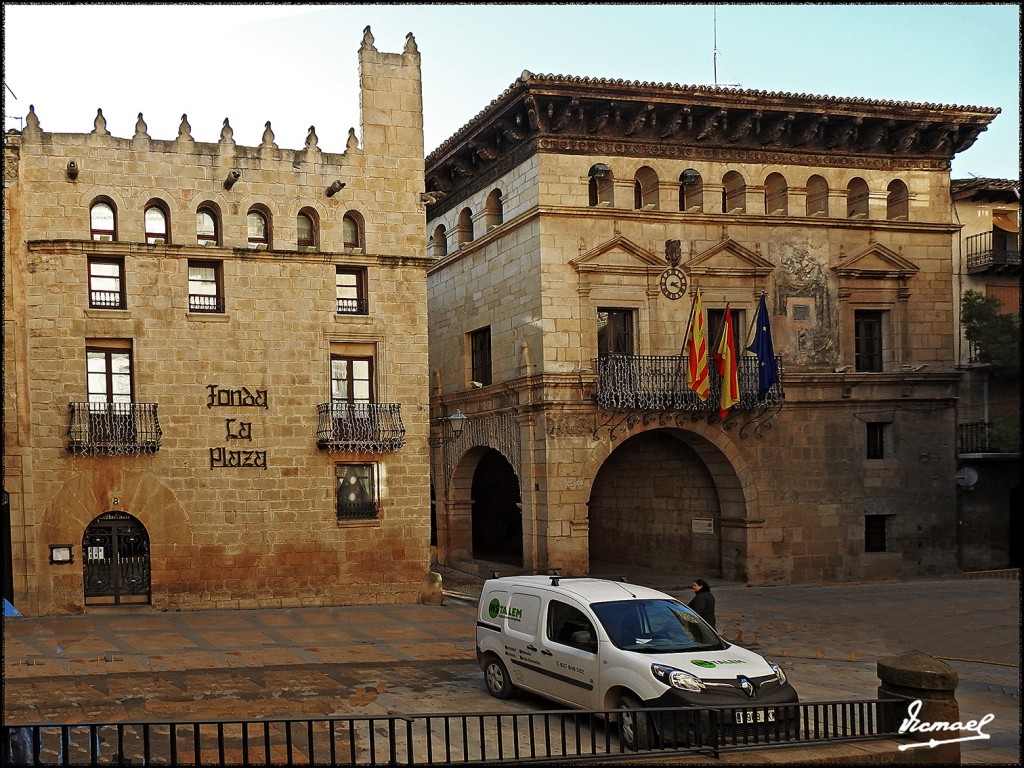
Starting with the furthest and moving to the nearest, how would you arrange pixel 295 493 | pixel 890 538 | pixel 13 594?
pixel 890 538, pixel 295 493, pixel 13 594

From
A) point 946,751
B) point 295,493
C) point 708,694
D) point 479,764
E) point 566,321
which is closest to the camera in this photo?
point 479,764

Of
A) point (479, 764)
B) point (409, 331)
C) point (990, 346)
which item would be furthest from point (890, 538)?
point (479, 764)

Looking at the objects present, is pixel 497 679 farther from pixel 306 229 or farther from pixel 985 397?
pixel 985 397

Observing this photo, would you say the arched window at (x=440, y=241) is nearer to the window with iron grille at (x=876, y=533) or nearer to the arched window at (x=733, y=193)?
the arched window at (x=733, y=193)

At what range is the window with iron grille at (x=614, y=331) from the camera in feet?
94.7

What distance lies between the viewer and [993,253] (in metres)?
32.0

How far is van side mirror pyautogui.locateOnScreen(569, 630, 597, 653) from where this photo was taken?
12516 mm

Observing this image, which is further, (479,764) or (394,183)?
(394,183)

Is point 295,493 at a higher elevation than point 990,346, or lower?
lower

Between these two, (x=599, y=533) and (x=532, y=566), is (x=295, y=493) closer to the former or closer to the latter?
(x=532, y=566)

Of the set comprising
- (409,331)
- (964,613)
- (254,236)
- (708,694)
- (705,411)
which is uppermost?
(254,236)

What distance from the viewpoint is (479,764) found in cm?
888

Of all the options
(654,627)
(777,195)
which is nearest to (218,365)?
(654,627)

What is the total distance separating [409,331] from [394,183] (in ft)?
11.1
